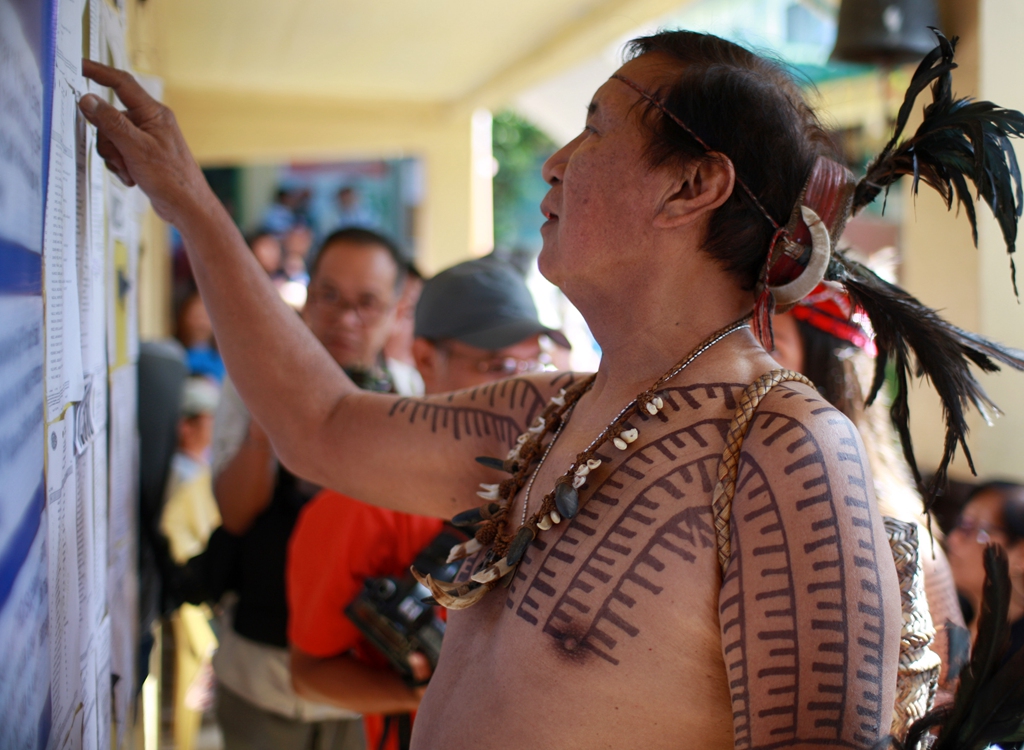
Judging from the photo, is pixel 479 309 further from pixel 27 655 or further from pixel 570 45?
pixel 570 45

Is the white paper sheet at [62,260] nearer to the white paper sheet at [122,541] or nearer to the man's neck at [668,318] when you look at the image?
the white paper sheet at [122,541]

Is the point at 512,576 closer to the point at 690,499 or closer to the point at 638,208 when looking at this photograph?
the point at 690,499

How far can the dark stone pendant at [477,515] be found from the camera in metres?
1.27

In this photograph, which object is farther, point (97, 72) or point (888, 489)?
point (888, 489)

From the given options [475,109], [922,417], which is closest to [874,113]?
[475,109]

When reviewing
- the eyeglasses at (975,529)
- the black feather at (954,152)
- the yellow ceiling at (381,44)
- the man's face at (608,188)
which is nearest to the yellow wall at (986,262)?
the eyeglasses at (975,529)

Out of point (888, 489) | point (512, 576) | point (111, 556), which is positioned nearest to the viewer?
point (512, 576)

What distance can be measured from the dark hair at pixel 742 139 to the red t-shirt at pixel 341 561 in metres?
1.02

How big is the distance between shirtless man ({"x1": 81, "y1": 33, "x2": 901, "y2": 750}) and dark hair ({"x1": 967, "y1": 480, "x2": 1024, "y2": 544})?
157 cm

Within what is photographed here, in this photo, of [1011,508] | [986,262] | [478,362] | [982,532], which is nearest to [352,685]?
[478,362]

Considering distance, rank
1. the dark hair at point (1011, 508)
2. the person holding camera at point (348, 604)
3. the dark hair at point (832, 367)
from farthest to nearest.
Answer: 1. the dark hair at point (1011, 508)
2. the dark hair at point (832, 367)
3. the person holding camera at point (348, 604)

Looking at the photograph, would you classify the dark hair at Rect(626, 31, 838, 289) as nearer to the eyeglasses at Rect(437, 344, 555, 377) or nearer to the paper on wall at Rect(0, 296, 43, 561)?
the paper on wall at Rect(0, 296, 43, 561)

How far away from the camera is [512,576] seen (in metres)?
1.15

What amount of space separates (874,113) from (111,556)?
646 cm
